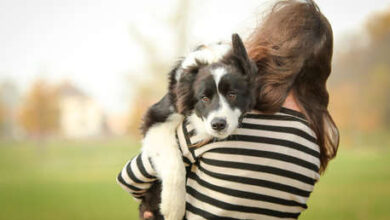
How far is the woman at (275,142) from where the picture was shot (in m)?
1.45

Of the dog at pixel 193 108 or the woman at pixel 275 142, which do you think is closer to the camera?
the woman at pixel 275 142

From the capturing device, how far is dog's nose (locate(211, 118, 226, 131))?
60.7 inches

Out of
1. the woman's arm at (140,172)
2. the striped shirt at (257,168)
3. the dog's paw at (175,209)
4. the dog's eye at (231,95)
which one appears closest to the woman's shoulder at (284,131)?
the striped shirt at (257,168)

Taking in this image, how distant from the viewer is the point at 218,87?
1.60m

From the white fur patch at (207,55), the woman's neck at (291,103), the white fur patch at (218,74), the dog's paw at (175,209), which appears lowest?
the dog's paw at (175,209)

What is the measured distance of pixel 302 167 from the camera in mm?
1497

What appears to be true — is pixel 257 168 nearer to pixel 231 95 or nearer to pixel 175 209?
pixel 231 95

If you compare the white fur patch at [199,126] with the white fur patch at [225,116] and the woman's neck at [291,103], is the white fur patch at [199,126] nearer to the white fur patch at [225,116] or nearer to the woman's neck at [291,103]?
the white fur patch at [225,116]

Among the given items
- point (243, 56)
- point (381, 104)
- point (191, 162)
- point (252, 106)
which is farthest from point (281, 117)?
point (381, 104)

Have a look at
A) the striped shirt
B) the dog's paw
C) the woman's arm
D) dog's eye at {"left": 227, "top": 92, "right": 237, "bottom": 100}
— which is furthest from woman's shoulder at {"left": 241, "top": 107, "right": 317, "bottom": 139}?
the dog's paw

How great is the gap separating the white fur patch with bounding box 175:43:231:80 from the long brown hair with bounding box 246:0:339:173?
0.12m

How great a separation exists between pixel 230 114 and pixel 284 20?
0.51 meters

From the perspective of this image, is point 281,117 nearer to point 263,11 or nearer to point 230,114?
point 230,114

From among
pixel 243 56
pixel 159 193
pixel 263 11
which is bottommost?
pixel 159 193
